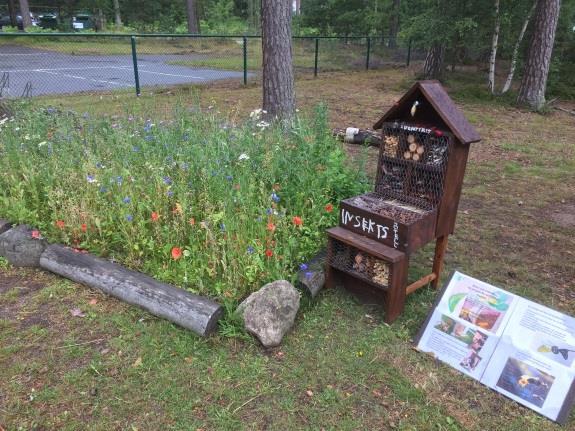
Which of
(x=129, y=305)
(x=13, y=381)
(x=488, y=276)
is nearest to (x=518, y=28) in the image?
(x=488, y=276)

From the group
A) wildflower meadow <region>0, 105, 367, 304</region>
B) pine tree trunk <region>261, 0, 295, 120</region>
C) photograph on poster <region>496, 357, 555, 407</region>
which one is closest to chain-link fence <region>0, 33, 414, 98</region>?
pine tree trunk <region>261, 0, 295, 120</region>

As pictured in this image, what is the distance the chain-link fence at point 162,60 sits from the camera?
12945mm

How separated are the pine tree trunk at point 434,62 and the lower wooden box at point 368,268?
12.1 m

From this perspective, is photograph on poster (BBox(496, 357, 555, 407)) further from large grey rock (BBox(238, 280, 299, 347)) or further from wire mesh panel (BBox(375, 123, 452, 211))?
large grey rock (BBox(238, 280, 299, 347))

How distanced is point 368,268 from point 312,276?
16.3 inches

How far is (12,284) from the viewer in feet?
11.5

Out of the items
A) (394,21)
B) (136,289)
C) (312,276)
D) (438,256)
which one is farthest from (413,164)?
(394,21)

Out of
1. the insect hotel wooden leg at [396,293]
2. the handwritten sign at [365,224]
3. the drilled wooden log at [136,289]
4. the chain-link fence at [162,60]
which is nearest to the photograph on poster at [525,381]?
the insect hotel wooden leg at [396,293]

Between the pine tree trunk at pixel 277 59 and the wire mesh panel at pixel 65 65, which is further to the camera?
the wire mesh panel at pixel 65 65

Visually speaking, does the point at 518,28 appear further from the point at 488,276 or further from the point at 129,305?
the point at 129,305

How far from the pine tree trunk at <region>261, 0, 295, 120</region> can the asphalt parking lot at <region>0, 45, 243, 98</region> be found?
5.78m

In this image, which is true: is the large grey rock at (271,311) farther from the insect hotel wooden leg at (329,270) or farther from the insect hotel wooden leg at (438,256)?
the insect hotel wooden leg at (438,256)

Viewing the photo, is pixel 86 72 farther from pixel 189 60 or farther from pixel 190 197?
pixel 190 197

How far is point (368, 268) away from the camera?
10.1 ft
